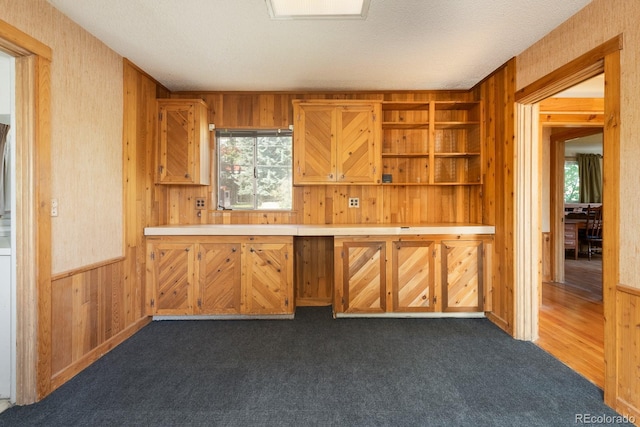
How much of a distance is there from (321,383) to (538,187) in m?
2.52

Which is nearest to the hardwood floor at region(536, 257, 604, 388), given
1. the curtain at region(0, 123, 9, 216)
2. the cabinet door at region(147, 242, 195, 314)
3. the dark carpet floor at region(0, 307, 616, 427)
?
the dark carpet floor at region(0, 307, 616, 427)

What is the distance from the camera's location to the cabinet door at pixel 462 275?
311 centimetres

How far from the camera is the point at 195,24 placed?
224cm

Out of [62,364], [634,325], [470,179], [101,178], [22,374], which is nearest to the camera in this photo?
[634,325]

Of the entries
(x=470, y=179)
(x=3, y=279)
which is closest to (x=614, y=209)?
(x=470, y=179)

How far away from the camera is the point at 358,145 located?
331 cm

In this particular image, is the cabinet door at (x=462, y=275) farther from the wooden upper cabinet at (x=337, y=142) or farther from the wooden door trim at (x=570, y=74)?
the wooden door trim at (x=570, y=74)

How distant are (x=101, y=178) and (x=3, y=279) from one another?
95cm

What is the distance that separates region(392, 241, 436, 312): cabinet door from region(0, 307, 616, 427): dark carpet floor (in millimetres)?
305

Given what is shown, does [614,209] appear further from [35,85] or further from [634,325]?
[35,85]

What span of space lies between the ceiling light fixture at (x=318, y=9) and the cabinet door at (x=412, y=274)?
2.04 metres

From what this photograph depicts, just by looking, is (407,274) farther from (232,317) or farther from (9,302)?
(9,302)

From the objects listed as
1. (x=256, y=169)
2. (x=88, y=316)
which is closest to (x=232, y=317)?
(x=88, y=316)

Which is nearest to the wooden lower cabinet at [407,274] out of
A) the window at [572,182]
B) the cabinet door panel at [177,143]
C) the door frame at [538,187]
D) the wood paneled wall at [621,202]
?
the door frame at [538,187]
